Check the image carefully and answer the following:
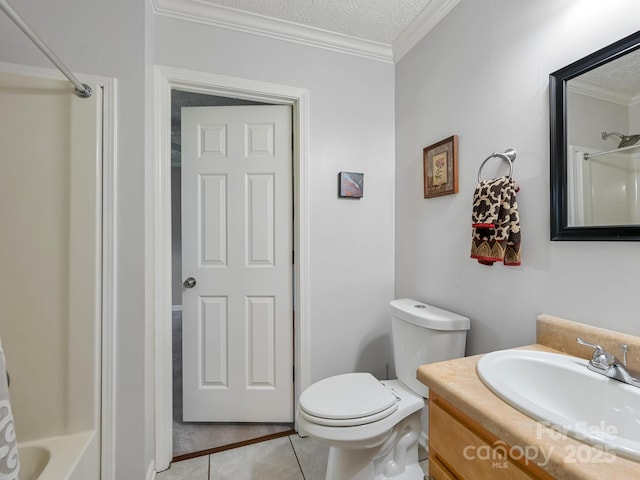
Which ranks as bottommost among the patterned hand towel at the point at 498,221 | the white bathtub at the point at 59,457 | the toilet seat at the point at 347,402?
the white bathtub at the point at 59,457

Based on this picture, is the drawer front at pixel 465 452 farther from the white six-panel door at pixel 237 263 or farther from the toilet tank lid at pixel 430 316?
the white six-panel door at pixel 237 263

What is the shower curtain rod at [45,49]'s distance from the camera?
2.32ft

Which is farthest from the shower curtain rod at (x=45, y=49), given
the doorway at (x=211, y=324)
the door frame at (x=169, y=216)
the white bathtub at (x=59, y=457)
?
the white bathtub at (x=59, y=457)

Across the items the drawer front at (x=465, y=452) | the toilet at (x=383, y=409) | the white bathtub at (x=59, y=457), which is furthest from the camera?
the toilet at (x=383, y=409)

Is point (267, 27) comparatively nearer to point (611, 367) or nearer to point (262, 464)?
point (611, 367)

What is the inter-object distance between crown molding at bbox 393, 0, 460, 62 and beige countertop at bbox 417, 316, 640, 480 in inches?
60.6

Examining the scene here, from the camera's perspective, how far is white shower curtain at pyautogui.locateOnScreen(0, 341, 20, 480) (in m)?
0.67

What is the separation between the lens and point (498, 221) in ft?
3.52

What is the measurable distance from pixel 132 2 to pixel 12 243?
3.68ft

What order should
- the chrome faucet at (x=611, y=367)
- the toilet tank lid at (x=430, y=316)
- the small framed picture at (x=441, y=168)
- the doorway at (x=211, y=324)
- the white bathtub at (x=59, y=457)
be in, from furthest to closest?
1. the doorway at (x=211, y=324)
2. the small framed picture at (x=441, y=168)
3. the toilet tank lid at (x=430, y=316)
4. the white bathtub at (x=59, y=457)
5. the chrome faucet at (x=611, y=367)

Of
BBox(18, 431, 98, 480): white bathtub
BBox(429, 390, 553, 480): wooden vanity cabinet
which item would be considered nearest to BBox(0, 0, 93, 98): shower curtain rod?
BBox(18, 431, 98, 480): white bathtub

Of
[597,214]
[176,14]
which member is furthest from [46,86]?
[597,214]

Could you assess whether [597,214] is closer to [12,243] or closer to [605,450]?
[605,450]

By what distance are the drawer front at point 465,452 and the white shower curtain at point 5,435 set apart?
1.06 meters
